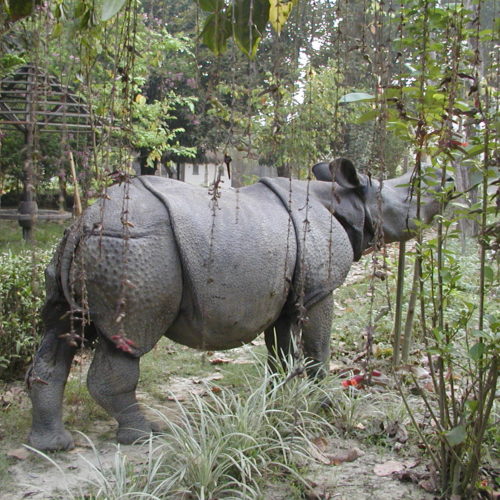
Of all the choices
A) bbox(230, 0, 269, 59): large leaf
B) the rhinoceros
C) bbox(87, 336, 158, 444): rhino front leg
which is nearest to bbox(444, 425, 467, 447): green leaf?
the rhinoceros

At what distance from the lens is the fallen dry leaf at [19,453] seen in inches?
124

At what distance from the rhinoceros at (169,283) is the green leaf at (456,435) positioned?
87cm

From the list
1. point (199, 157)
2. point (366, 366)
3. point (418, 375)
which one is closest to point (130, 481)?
point (366, 366)

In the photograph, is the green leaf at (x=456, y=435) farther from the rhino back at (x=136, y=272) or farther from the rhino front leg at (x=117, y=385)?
the rhino front leg at (x=117, y=385)

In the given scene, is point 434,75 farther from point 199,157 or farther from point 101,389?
point 199,157

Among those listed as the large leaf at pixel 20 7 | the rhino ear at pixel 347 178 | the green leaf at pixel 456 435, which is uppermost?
the large leaf at pixel 20 7

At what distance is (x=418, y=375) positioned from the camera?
4430 millimetres

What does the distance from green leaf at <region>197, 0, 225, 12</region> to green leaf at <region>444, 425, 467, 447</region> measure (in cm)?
187

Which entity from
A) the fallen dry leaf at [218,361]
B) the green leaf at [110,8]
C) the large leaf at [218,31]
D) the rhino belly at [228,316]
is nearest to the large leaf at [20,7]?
the large leaf at [218,31]

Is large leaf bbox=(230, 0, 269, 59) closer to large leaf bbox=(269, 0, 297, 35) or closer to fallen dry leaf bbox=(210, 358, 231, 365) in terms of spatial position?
large leaf bbox=(269, 0, 297, 35)

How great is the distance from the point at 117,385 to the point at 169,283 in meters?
0.61

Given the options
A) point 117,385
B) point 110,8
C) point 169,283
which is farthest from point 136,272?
point 110,8

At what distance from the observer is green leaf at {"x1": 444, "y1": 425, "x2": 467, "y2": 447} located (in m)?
2.48

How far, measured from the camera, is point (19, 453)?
3.16 meters
